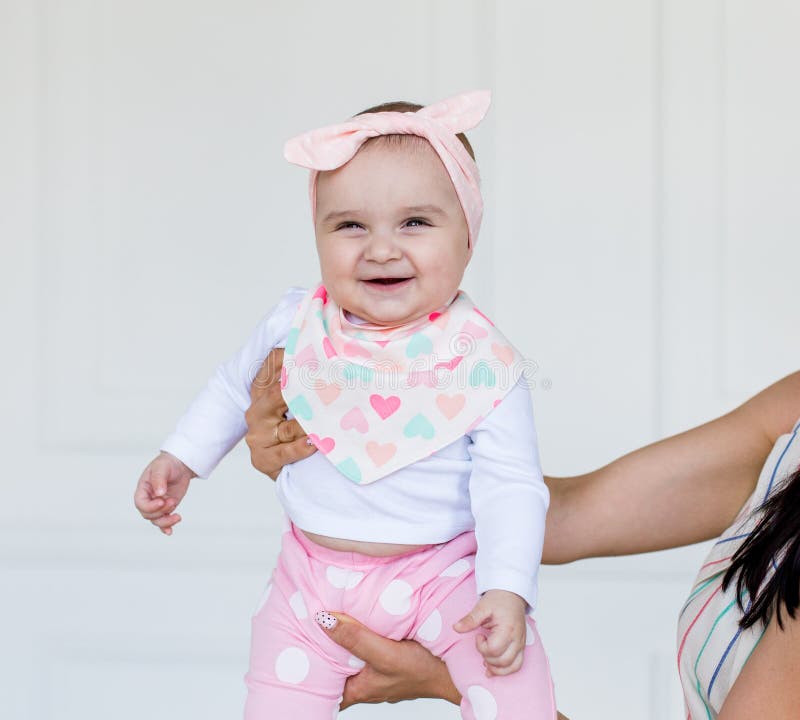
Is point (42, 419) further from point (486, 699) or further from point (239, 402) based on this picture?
point (486, 699)

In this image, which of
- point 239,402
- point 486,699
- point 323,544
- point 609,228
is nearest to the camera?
point 486,699

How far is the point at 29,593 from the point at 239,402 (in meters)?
1.28

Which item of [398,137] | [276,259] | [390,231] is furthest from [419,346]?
[276,259]

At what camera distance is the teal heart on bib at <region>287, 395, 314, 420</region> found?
4.39 ft

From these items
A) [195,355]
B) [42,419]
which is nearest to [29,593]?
[42,419]

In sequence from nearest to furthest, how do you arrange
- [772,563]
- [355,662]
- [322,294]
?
[772,563] → [355,662] → [322,294]

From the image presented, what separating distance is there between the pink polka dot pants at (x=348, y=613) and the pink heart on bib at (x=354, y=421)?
Result: 157mm

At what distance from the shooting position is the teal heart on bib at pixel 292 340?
138 cm

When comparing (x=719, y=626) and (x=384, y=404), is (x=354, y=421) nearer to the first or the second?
(x=384, y=404)

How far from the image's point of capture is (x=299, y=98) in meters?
2.40

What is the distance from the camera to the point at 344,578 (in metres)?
1.28

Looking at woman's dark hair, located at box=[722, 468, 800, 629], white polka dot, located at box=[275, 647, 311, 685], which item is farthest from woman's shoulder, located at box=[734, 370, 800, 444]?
white polka dot, located at box=[275, 647, 311, 685]

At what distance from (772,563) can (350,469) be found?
498mm

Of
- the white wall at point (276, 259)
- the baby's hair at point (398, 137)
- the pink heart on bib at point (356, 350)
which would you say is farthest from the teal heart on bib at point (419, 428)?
the white wall at point (276, 259)
